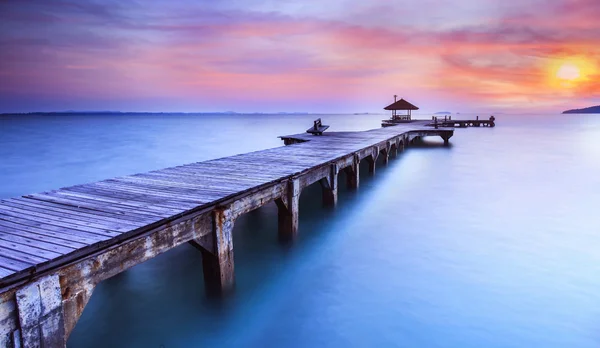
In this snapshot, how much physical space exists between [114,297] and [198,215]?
248cm

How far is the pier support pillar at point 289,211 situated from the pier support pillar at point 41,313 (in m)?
4.30

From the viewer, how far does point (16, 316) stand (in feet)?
9.20

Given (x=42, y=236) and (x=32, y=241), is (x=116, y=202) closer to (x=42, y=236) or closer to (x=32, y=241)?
(x=42, y=236)

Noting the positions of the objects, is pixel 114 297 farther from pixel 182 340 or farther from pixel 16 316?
pixel 16 316

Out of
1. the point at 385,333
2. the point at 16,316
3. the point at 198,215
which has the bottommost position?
the point at 385,333

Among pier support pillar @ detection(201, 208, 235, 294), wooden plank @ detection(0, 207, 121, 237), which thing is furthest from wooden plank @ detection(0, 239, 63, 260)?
pier support pillar @ detection(201, 208, 235, 294)

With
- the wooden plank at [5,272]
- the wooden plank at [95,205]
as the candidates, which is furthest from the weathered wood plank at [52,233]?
the wooden plank at [95,205]

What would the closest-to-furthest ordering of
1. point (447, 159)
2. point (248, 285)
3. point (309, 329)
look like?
point (309, 329) < point (248, 285) < point (447, 159)

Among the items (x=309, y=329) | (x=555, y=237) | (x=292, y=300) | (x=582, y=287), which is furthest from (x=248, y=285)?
(x=555, y=237)

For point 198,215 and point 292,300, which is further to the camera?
point 292,300

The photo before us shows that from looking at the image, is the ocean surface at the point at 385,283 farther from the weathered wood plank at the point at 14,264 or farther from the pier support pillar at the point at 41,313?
the weathered wood plank at the point at 14,264

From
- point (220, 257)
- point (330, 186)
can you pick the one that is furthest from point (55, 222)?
point (330, 186)

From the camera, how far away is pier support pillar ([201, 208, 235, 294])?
5.02 metres

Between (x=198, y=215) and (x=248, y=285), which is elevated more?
(x=198, y=215)
